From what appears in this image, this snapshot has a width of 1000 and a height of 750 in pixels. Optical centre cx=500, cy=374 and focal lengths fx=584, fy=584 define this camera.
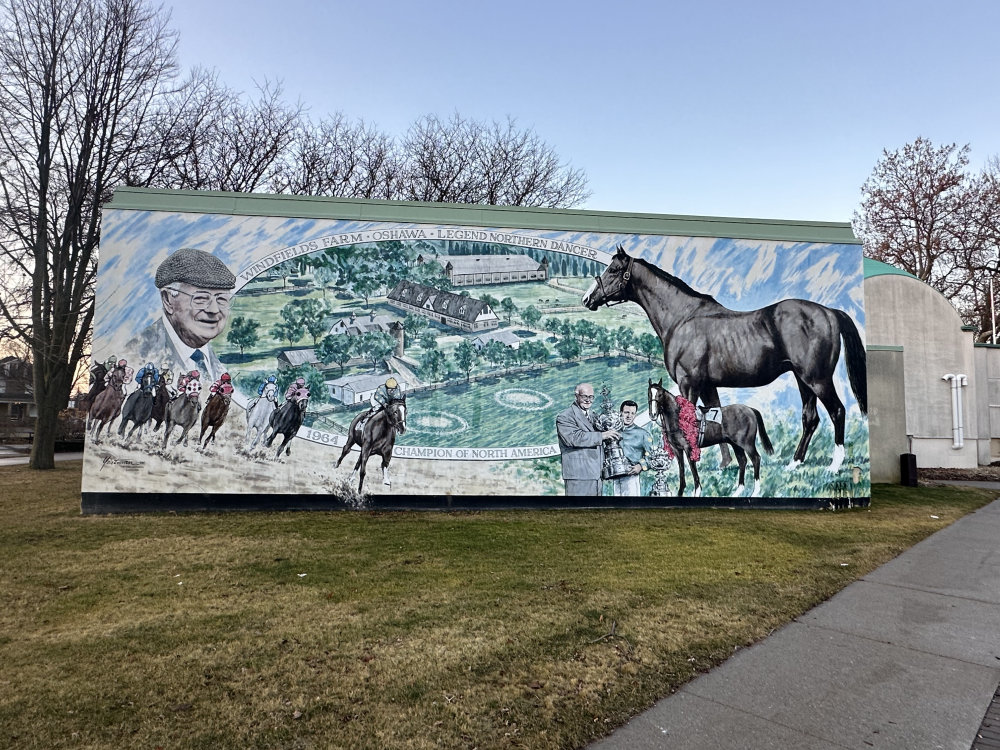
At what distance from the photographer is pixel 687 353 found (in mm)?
11344

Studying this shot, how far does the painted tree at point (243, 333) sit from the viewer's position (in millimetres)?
10602

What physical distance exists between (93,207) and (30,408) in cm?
4175

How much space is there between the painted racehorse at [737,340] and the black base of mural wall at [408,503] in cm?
93

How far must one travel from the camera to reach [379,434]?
422 inches

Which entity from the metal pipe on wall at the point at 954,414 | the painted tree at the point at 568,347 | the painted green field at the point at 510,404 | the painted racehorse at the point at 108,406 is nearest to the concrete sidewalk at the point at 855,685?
the painted green field at the point at 510,404

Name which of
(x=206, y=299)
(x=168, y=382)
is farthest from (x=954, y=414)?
(x=168, y=382)

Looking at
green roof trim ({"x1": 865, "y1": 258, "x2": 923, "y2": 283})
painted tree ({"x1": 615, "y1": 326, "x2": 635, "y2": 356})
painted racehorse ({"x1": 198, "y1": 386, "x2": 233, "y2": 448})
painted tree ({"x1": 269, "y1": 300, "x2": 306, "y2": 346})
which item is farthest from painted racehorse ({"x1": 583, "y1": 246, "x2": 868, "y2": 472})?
green roof trim ({"x1": 865, "y1": 258, "x2": 923, "y2": 283})

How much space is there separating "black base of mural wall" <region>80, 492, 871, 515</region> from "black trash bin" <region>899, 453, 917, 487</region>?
5119 millimetres

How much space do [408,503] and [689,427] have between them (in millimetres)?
5516

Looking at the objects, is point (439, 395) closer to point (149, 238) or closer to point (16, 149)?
point (149, 238)

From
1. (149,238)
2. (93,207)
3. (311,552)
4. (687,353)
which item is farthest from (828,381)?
(93,207)

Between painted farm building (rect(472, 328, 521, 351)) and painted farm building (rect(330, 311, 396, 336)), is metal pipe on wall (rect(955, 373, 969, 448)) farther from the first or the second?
painted farm building (rect(330, 311, 396, 336))

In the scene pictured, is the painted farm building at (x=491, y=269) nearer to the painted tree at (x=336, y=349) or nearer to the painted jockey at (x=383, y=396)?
the painted tree at (x=336, y=349)

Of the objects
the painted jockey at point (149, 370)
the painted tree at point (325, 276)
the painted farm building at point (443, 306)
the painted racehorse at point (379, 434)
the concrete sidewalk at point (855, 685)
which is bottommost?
the concrete sidewalk at point (855, 685)
